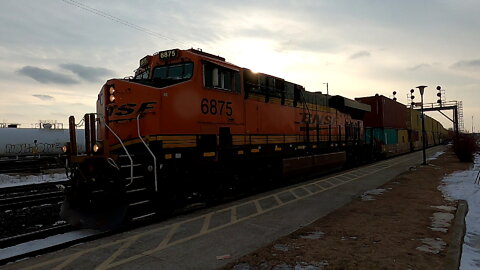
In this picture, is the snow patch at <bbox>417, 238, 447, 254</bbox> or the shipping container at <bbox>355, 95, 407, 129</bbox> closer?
the snow patch at <bbox>417, 238, 447, 254</bbox>

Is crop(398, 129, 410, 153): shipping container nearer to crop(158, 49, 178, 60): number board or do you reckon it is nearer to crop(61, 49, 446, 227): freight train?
crop(61, 49, 446, 227): freight train

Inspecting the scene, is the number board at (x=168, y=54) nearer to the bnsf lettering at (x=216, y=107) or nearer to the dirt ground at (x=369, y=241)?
the bnsf lettering at (x=216, y=107)

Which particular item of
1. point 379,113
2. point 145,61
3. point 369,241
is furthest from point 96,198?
point 379,113

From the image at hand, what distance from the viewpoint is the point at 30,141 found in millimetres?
38125

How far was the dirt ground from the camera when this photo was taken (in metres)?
5.05

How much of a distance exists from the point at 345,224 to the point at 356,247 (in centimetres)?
152

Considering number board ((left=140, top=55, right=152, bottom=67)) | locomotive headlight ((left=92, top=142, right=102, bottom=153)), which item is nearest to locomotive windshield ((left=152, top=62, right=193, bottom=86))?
number board ((left=140, top=55, right=152, bottom=67))

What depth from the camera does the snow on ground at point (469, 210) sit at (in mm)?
5297

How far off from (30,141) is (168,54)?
3559 centimetres

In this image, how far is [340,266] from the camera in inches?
194

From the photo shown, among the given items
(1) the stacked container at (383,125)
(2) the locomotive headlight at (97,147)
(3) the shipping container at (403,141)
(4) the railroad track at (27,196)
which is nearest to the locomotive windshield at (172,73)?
(2) the locomotive headlight at (97,147)

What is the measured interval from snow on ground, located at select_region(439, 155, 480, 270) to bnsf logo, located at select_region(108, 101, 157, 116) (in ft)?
22.1

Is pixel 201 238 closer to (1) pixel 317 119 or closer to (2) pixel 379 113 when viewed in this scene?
(1) pixel 317 119

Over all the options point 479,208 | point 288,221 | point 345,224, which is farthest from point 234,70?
point 479,208
